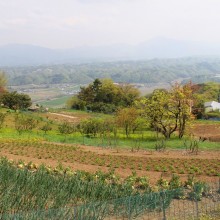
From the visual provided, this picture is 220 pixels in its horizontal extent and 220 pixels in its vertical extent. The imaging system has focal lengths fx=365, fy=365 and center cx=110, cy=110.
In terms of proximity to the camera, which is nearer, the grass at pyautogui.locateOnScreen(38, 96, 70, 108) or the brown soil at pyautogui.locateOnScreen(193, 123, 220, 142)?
the brown soil at pyautogui.locateOnScreen(193, 123, 220, 142)

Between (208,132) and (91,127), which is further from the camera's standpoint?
(208,132)

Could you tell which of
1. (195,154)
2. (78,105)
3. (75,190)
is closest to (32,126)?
(195,154)

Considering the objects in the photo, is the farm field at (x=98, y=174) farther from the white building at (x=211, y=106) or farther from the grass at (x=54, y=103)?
the grass at (x=54, y=103)

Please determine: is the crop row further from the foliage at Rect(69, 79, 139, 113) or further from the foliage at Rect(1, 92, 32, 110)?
the foliage at Rect(69, 79, 139, 113)

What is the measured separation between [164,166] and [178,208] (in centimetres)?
716

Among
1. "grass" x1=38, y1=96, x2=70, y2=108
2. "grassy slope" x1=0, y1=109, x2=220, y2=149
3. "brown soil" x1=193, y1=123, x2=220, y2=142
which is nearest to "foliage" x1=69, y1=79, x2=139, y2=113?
"brown soil" x1=193, y1=123, x2=220, y2=142

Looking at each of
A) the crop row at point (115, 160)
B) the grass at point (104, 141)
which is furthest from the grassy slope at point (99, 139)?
the crop row at point (115, 160)

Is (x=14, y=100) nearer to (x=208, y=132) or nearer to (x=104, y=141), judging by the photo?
(x=104, y=141)

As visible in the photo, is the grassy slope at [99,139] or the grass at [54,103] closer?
the grassy slope at [99,139]

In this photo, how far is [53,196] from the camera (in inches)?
376

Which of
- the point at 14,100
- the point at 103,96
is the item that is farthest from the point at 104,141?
the point at 103,96

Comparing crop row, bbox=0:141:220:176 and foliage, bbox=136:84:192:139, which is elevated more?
foliage, bbox=136:84:192:139

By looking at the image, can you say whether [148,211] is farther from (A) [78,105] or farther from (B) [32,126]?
(A) [78,105]

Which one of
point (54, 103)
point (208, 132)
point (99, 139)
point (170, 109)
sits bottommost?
point (54, 103)
